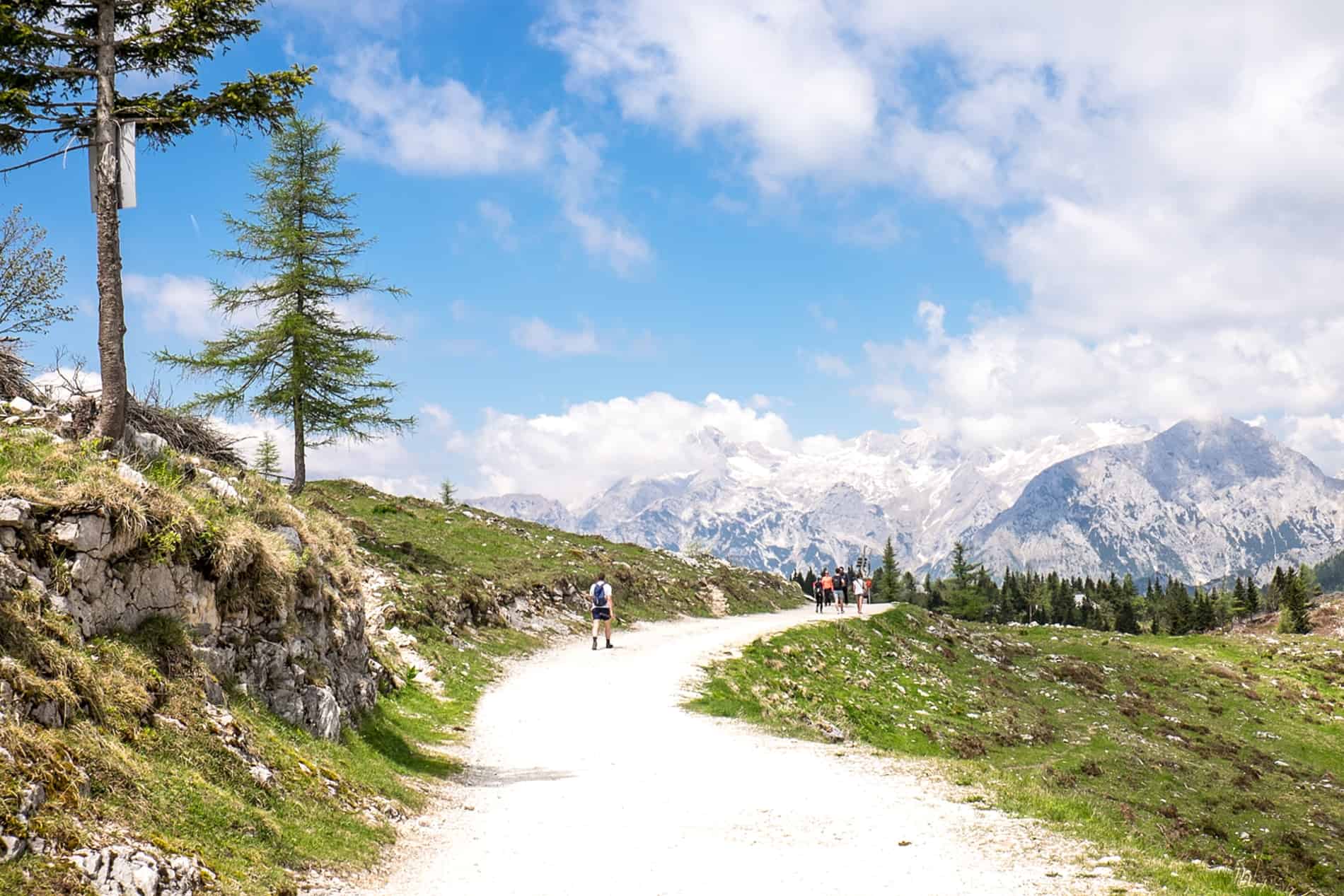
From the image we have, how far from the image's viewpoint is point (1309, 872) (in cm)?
2095

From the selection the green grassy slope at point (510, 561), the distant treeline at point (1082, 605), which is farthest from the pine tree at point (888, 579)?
the green grassy slope at point (510, 561)

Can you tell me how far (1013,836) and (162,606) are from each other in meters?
12.3

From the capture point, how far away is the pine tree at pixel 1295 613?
89188 millimetres

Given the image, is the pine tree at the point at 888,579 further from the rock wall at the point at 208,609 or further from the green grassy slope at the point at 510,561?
the rock wall at the point at 208,609

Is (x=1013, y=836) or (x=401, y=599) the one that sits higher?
(x=401, y=599)

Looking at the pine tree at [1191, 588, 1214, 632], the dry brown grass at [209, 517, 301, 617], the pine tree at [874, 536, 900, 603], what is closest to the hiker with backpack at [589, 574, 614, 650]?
the dry brown grass at [209, 517, 301, 617]

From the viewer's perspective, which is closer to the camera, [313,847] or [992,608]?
[313,847]

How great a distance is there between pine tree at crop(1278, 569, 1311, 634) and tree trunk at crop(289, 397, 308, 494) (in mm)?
99020

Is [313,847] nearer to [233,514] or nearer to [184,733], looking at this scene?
[184,733]

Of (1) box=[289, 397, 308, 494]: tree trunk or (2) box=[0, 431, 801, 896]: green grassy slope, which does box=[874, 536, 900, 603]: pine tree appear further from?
(2) box=[0, 431, 801, 896]: green grassy slope

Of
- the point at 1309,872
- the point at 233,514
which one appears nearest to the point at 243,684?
the point at 233,514

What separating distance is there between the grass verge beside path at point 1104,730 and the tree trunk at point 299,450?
21929mm

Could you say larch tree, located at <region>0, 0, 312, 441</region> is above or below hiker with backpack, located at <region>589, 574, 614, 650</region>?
above

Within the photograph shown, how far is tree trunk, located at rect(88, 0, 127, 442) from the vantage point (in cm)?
1381
